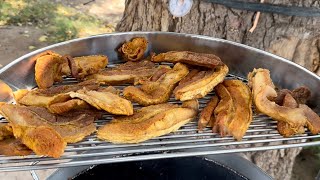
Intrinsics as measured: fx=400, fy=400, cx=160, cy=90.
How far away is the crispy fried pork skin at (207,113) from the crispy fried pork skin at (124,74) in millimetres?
338

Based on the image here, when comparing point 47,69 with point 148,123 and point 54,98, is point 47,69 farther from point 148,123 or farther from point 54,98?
point 148,123

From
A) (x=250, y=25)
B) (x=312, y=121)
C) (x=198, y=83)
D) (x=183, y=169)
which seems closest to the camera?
(x=312, y=121)

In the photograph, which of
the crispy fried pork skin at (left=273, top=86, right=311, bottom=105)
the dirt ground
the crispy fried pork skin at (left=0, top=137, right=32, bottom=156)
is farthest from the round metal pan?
the dirt ground

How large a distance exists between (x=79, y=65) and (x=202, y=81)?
61cm

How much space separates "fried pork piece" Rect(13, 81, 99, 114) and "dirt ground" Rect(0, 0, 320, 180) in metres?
1.59

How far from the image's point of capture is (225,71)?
1822 mm

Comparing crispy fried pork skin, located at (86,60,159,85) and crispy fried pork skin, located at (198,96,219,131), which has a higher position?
crispy fried pork skin, located at (86,60,159,85)

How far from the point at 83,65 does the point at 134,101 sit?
0.37 metres

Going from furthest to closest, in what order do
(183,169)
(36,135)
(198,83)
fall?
(183,169) → (198,83) → (36,135)

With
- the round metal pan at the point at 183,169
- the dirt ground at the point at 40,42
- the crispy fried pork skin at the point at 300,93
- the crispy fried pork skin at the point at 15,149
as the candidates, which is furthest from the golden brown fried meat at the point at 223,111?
the dirt ground at the point at 40,42

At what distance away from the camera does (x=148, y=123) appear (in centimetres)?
152

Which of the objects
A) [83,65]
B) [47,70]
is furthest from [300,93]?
[47,70]

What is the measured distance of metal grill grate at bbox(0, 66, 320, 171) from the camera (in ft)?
4.45

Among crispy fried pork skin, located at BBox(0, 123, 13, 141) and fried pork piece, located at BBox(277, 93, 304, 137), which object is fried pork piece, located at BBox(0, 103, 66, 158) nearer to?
crispy fried pork skin, located at BBox(0, 123, 13, 141)
